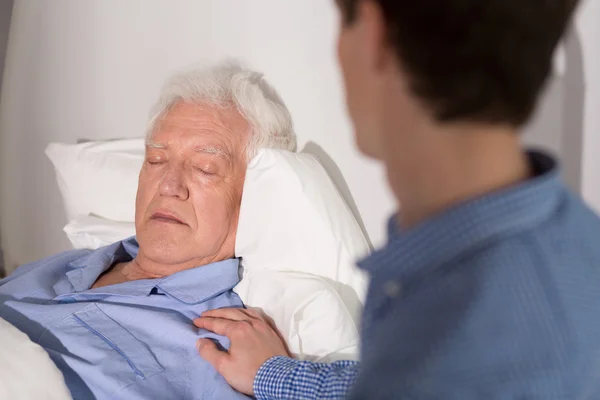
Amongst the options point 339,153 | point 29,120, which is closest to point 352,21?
point 339,153

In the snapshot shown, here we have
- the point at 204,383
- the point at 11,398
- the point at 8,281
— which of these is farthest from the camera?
the point at 8,281

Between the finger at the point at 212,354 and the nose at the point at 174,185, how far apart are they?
345 mm

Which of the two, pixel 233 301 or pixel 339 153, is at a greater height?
pixel 339 153

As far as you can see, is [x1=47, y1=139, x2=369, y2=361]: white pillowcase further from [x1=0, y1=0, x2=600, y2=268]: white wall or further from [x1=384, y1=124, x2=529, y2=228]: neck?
[x1=384, y1=124, x2=529, y2=228]: neck

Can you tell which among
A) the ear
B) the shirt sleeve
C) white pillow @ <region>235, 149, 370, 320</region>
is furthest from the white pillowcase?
the ear

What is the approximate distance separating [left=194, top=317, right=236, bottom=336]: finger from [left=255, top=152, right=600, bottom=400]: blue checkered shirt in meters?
0.62

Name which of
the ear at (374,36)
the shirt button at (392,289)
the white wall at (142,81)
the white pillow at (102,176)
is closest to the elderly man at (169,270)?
the white wall at (142,81)

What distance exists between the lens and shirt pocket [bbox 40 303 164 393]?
1114 mm

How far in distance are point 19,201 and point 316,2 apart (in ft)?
4.62

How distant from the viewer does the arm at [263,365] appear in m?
0.94

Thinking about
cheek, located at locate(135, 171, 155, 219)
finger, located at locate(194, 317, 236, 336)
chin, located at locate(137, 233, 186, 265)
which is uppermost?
cheek, located at locate(135, 171, 155, 219)

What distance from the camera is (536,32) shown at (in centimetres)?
49

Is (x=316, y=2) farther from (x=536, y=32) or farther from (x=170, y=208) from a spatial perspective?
(x=536, y=32)

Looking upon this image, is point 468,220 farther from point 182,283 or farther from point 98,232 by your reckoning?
point 98,232
